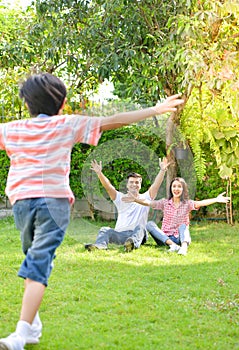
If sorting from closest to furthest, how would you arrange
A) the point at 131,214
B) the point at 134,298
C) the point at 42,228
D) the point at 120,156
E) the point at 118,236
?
1. the point at 42,228
2. the point at 134,298
3. the point at 118,236
4. the point at 131,214
5. the point at 120,156

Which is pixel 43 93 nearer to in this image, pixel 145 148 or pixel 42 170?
pixel 42 170

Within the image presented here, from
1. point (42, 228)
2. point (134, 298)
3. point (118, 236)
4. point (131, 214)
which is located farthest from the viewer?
point (131, 214)

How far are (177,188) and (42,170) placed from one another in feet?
12.6

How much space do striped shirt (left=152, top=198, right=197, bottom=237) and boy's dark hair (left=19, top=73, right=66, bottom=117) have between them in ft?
12.2

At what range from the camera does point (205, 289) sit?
4480 millimetres

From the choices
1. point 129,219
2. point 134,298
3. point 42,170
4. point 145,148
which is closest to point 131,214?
point 129,219

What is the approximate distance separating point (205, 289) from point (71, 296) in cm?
96

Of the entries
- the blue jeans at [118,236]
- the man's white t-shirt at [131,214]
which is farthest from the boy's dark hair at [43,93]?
the man's white t-shirt at [131,214]

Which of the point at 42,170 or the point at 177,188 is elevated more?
the point at 42,170

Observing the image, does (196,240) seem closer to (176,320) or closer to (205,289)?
(205,289)

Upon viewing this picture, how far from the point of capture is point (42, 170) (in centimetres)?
294

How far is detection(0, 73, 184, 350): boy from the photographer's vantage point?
2891 mm

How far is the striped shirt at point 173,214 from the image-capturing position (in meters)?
6.64

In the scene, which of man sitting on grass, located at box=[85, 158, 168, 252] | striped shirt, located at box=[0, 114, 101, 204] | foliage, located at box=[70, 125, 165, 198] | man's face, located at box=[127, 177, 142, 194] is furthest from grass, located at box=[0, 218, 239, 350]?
foliage, located at box=[70, 125, 165, 198]
